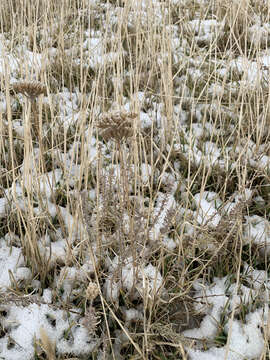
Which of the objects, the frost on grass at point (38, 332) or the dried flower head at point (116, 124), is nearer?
the dried flower head at point (116, 124)

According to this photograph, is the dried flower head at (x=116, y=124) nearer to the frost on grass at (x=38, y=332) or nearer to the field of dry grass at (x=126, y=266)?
the field of dry grass at (x=126, y=266)

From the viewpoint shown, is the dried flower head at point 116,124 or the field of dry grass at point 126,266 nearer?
the dried flower head at point 116,124

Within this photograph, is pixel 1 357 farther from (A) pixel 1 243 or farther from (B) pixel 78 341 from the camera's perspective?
(A) pixel 1 243

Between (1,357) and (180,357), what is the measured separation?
2.04 ft

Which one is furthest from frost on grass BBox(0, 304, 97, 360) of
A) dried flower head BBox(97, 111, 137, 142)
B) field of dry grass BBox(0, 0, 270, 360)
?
dried flower head BBox(97, 111, 137, 142)

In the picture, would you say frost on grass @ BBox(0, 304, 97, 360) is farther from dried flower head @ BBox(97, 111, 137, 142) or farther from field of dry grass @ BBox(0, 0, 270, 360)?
dried flower head @ BBox(97, 111, 137, 142)

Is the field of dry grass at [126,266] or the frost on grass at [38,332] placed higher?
the field of dry grass at [126,266]

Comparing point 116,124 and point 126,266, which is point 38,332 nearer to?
point 126,266

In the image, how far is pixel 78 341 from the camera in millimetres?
1294

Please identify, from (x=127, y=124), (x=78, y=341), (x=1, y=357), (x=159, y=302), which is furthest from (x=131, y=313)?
(x=127, y=124)

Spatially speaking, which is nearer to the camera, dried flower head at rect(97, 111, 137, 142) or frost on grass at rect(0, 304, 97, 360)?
dried flower head at rect(97, 111, 137, 142)

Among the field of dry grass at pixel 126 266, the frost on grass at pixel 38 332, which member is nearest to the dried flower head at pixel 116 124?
the field of dry grass at pixel 126 266

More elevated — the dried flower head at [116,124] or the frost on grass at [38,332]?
the dried flower head at [116,124]

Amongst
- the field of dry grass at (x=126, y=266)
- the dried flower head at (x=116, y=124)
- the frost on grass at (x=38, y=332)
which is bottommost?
the frost on grass at (x=38, y=332)
